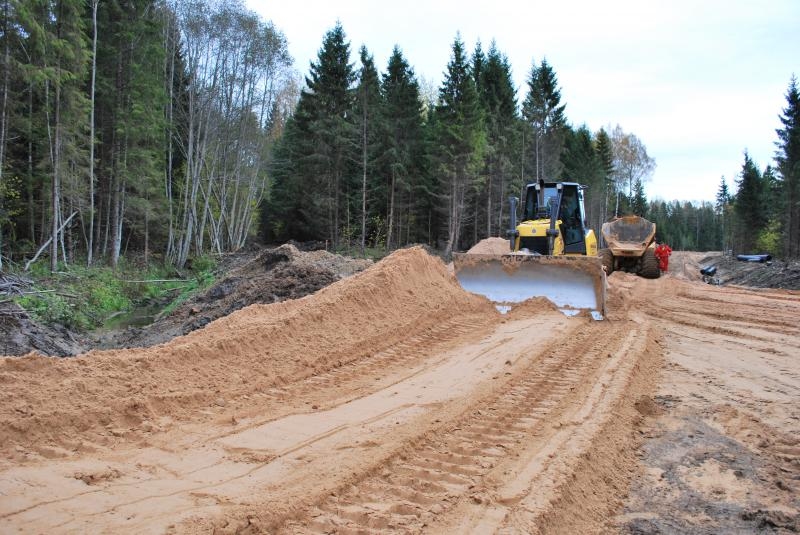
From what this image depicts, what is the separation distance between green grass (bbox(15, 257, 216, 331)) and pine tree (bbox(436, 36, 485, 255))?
16.2 m

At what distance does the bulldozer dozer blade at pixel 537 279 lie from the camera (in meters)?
10.0

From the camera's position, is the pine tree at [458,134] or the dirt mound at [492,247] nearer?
the dirt mound at [492,247]

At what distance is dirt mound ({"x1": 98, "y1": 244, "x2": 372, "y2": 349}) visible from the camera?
11461 mm

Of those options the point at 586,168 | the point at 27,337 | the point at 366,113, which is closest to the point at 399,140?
the point at 366,113

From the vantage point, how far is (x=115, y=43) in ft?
75.9

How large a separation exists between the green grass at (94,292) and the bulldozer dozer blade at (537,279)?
343 inches

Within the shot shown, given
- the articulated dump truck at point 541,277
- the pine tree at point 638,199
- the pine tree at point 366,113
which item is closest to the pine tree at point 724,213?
the pine tree at point 638,199

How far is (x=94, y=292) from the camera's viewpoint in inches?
643

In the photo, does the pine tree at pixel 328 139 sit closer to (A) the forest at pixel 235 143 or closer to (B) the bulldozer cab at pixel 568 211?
(A) the forest at pixel 235 143

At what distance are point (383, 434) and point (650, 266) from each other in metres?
18.2

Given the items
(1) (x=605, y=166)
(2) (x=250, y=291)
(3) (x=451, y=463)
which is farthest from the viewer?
(1) (x=605, y=166)

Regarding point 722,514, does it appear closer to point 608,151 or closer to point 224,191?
point 224,191

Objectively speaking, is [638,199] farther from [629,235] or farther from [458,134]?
[629,235]

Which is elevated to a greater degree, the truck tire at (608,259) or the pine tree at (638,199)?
the pine tree at (638,199)
